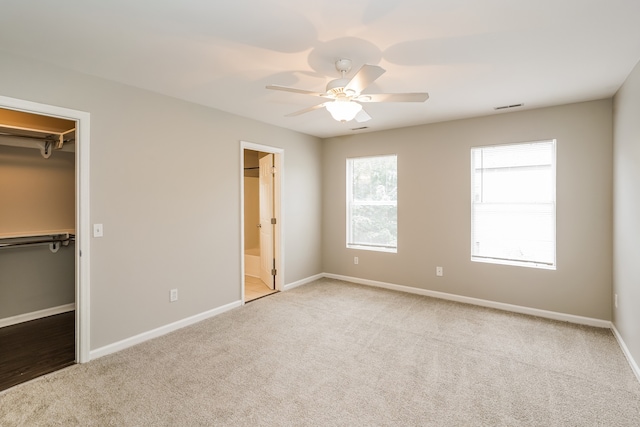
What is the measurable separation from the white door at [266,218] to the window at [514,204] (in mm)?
2915

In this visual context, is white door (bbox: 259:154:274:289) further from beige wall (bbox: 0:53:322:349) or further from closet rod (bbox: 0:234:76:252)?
closet rod (bbox: 0:234:76:252)

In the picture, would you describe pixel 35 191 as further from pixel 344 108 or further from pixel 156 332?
pixel 344 108

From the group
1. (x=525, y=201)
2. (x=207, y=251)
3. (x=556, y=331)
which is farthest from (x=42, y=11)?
(x=556, y=331)

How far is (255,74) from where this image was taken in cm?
274

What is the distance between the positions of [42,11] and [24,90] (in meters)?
0.89

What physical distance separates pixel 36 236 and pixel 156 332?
1852mm

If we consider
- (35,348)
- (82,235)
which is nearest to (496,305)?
(82,235)

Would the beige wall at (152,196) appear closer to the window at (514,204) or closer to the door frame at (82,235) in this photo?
the door frame at (82,235)

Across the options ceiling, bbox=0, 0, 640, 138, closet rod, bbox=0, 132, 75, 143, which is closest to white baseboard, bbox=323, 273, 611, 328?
ceiling, bbox=0, 0, 640, 138

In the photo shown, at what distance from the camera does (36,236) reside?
11.8 ft

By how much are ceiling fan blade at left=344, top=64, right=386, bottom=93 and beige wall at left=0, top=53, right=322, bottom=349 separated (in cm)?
211

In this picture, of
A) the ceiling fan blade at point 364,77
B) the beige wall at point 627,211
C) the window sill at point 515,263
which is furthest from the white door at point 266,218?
the beige wall at point 627,211

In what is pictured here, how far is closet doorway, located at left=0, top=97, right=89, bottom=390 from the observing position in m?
3.31

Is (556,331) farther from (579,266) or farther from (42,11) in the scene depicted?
(42,11)
